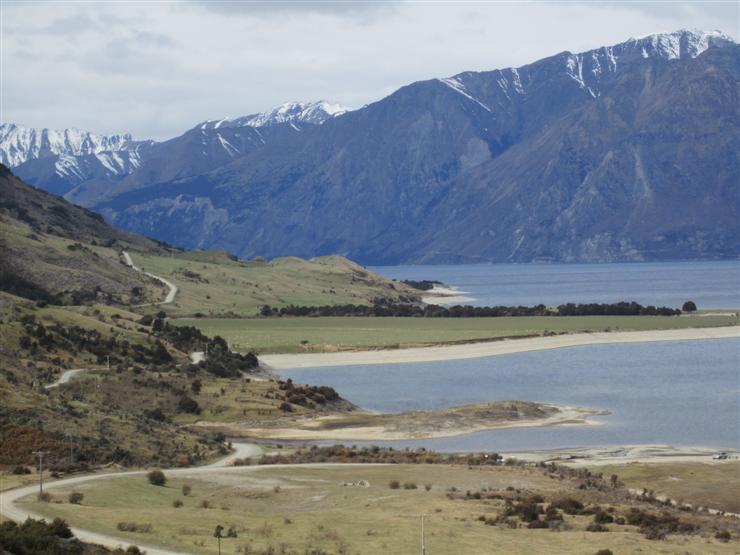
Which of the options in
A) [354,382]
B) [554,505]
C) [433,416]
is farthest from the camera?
[354,382]

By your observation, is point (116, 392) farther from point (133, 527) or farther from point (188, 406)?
point (133, 527)

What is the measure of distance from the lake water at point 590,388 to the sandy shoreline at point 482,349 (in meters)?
3.42

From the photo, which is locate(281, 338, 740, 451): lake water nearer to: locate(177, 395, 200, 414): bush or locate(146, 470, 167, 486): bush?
locate(177, 395, 200, 414): bush

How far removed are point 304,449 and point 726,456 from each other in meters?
23.6

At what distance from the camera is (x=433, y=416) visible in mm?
87062

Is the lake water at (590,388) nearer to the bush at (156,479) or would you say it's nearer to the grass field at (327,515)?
the grass field at (327,515)

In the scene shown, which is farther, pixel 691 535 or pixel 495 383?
pixel 495 383

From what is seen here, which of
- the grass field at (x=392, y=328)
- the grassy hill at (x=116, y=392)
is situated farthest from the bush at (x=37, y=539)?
the grass field at (x=392, y=328)

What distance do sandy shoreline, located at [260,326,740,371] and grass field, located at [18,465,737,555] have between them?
2772 inches

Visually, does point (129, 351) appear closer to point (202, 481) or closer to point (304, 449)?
point (304, 449)

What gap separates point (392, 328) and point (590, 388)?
63.4 metres

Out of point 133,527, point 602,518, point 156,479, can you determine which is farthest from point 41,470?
point 602,518

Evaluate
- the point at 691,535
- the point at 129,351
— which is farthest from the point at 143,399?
the point at 691,535

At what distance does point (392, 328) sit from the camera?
539 ft
